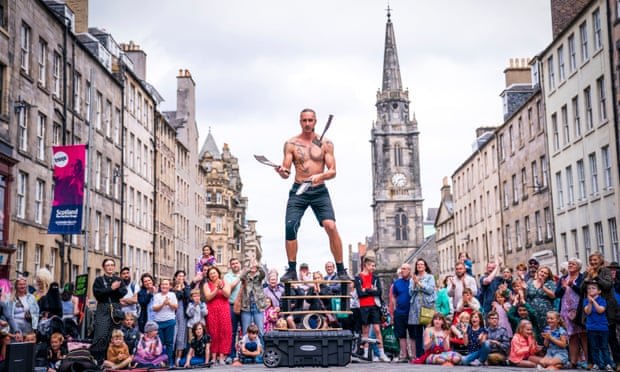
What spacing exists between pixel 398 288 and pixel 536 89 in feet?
91.6

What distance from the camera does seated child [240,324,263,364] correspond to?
13.7 m

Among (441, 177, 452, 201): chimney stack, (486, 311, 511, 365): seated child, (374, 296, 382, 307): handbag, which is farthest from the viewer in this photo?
(441, 177, 452, 201): chimney stack

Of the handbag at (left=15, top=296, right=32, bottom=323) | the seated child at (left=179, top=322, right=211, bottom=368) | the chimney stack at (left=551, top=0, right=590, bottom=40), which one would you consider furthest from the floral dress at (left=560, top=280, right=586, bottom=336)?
the chimney stack at (left=551, top=0, right=590, bottom=40)

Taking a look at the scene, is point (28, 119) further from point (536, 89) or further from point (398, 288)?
point (536, 89)

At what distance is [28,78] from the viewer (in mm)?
27703

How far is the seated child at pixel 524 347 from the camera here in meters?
12.5

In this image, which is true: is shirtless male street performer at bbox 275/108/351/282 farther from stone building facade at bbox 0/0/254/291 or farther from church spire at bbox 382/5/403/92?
church spire at bbox 382/5/403/92

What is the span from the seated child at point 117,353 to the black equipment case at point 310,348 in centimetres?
338

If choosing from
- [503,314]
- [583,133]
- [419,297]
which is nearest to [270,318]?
[419,297]

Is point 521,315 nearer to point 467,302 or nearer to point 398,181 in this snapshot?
point 467,302

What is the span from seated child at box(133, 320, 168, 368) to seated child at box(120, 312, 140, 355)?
0.38 m

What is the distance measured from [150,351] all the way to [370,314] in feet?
13.2

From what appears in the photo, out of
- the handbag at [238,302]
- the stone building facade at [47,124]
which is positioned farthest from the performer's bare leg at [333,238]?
the stone building facade at [47,124]

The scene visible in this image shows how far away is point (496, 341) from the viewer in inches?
505
